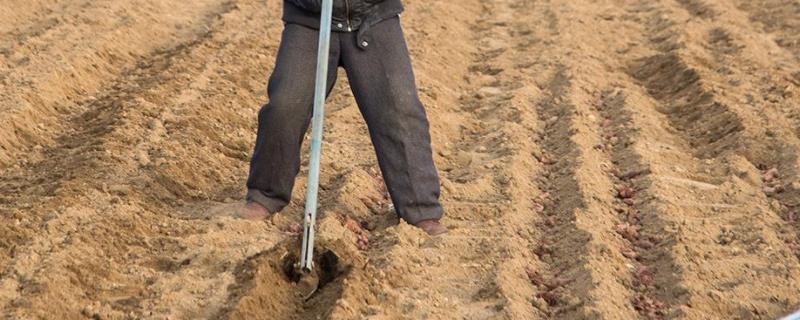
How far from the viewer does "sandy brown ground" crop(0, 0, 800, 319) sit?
548 centimetres

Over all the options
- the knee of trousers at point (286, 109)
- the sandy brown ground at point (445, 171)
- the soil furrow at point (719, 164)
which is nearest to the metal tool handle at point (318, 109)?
the sandy brown ground at point (445, 171)

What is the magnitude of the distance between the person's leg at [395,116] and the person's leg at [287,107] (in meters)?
0.13

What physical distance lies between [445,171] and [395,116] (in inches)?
49.5

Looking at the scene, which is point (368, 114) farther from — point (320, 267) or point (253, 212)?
point (320, 267)

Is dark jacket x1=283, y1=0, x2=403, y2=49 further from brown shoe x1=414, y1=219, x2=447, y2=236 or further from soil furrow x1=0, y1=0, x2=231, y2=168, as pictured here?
soil furrow x1=0, y1=0, x2=231, y2=168

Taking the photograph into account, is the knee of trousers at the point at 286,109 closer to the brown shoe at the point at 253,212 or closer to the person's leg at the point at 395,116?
the person's leg at the point at 395,116

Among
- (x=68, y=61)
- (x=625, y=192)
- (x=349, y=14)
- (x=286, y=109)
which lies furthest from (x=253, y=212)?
(x=68, y=61)

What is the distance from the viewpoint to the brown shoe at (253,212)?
6.21 meters

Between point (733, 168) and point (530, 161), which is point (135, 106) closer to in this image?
point (530, 161)

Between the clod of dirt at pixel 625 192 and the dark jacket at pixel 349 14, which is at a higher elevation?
the dark jacket at pixel 349 14

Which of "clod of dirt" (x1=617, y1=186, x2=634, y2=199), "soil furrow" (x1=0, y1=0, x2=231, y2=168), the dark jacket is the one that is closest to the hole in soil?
the dark jacket

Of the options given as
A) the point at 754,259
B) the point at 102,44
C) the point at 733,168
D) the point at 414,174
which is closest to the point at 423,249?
the point at 414,174

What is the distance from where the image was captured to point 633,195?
695 cm

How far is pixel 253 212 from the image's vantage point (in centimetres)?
623
